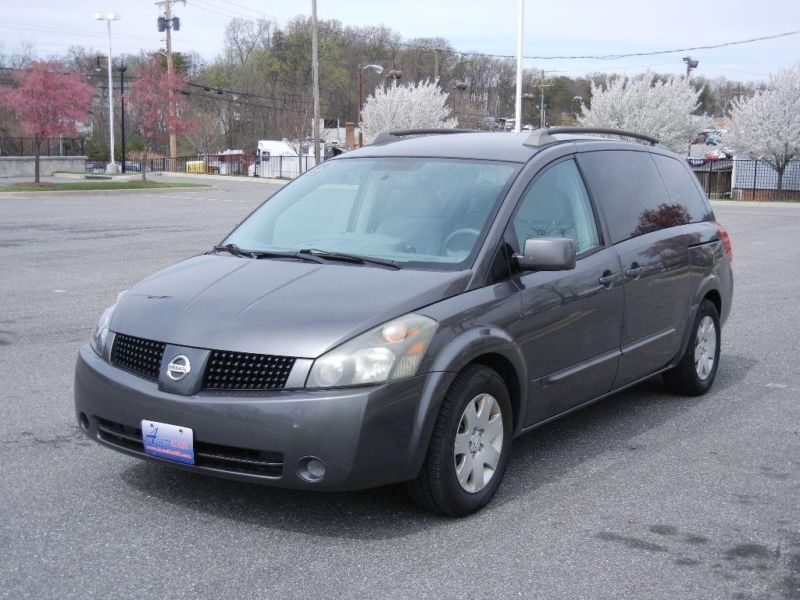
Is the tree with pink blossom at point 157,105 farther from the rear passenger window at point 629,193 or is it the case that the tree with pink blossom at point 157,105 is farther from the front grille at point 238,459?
the front grille at point 238,459

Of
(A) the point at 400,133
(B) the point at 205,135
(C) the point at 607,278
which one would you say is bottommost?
(C) the point at 607,278

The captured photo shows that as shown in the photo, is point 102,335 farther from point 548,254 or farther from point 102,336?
point 548,254

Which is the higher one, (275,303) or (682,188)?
(682,188)

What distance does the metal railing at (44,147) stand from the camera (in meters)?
58.3

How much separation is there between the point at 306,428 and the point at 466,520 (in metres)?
0.95

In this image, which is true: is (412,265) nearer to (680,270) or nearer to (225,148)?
(680,270)

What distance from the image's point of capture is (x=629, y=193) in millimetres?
6117

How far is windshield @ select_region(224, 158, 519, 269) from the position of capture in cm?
493

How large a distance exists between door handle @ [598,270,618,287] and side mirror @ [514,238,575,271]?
730 mm

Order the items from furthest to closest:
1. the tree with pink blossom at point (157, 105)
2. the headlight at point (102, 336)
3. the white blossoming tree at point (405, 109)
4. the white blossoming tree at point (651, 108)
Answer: the white blossoming tree at point (405, 109), the white blossoming tree at point (651, 108), the tree with pink blossom at point (157, 105), the headlight at point (102, 336)

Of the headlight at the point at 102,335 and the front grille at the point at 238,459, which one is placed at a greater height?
the headlight at the point at 102,335

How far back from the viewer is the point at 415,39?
339 feet

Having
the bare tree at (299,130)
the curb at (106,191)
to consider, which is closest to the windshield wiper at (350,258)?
the curb at (106,191)

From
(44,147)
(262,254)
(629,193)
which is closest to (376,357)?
(262,254)
